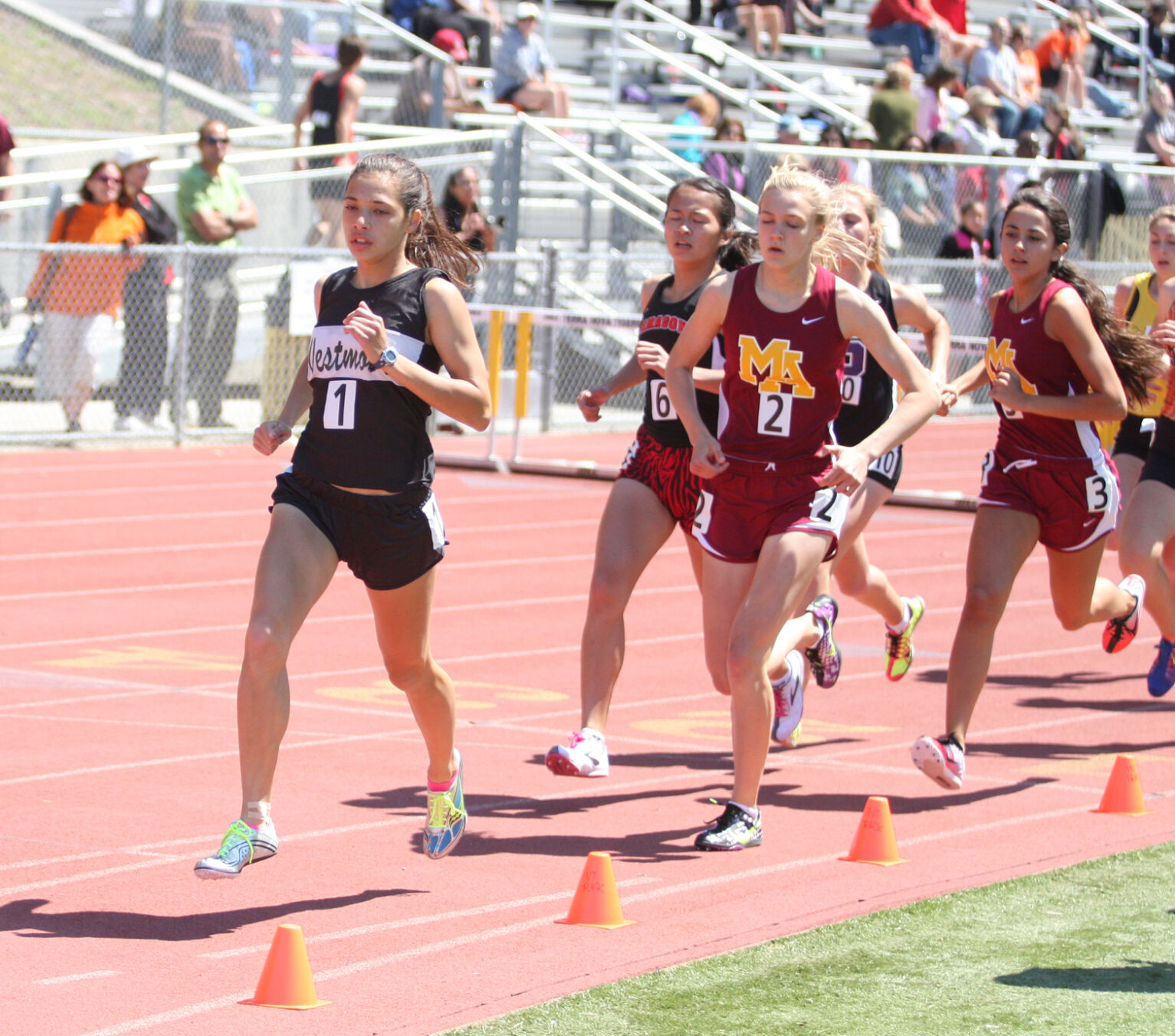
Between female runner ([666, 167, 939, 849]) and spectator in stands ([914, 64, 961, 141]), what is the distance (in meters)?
19.2

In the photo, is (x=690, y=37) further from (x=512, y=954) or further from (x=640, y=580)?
(x=512, y=954)

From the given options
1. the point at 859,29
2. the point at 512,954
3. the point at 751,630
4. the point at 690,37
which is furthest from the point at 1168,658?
the point at 859,29

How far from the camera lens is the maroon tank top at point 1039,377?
285 inches

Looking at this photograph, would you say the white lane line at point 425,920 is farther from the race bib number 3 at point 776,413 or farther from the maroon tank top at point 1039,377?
the maroon tank top at point 1039,377

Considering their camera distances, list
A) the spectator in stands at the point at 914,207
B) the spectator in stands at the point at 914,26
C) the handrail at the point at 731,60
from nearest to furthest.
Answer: the spectator in stands at the point at 914,207, the handrail at the point at 731,60, the spectator in stands at the point at 914,26

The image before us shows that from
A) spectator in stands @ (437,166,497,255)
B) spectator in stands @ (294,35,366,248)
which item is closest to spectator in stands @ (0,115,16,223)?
spectator in stands @ (294,35,366,248)

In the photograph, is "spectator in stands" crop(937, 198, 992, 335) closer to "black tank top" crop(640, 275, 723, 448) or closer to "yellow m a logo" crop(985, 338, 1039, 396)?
"yellow m a logo" crop(985, 338, 1039, 396)

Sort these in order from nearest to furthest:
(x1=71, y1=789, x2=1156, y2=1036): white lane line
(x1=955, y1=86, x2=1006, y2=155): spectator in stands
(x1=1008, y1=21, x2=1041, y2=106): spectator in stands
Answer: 1. (x1=71, y1=789, x2=1156, y2=1036): white lane line
2. (x1=955, y1=86, x2=1006, y2=155): spectator in stands
3. (x1=1008, y1=21, x2=1041, y2=106): spectator in stands

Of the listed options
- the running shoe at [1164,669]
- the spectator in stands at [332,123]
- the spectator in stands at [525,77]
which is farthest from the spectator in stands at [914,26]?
the running shoe at [1164,669]

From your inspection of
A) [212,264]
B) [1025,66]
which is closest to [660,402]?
[212,264]

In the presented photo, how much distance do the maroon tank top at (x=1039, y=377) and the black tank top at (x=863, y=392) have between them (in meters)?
0.54

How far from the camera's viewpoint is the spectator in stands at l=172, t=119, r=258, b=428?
683 inches

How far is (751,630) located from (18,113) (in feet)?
65.1

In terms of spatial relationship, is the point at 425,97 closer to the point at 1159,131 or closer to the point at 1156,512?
the point at 1159,131
